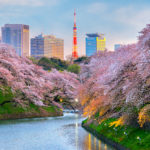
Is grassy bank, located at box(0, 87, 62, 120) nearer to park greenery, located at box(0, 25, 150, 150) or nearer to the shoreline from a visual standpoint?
park greenery, located at box(0, 25, 150, 150)

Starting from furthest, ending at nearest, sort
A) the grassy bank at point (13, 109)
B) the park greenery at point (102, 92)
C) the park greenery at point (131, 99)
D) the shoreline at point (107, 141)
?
the grassy bank at point (13, 109), the shoreline at point (107, 141), the park greenery at point (102, 92), the park greenery at point (131, 99)

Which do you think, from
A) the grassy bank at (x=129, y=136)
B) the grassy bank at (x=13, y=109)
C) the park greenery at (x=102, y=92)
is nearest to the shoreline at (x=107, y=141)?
the grassy bank at (x=129, y=136)

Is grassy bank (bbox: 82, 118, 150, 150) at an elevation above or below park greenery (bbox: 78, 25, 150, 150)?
below

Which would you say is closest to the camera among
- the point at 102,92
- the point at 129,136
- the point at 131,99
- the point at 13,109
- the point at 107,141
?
the point at 131,99

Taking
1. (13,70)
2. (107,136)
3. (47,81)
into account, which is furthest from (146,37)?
(47,81)

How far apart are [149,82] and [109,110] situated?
1147 cm

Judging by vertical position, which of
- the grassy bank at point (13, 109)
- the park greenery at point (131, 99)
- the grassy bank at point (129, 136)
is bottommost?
the grassy bank at point (13, 109)

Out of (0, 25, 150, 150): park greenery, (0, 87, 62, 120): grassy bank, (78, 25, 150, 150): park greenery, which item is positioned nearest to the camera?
(78, 25, 150, 150): park greenery

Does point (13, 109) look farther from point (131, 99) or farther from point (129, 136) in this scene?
point (131, 99)

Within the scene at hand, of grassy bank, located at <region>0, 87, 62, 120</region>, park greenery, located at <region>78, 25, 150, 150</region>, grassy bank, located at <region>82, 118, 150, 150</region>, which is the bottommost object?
grassy bank, located at <region>0, 87, 62, 120</region>

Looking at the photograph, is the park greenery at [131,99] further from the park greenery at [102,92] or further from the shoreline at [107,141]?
the shoreline at [107,141]

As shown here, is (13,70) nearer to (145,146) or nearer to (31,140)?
(31,140)

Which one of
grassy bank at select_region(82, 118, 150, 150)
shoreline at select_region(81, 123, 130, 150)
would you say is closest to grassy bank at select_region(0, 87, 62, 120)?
shoreline at select_region(81, 123, 130, 150)

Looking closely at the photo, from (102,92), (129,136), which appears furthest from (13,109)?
(129,136)
